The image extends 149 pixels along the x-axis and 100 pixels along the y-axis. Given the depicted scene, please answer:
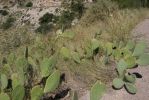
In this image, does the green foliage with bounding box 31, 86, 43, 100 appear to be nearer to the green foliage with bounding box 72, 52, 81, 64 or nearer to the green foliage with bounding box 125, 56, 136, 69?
the green foliage with bounding box 72, 52, 81, 64

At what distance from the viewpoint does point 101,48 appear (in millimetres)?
6145

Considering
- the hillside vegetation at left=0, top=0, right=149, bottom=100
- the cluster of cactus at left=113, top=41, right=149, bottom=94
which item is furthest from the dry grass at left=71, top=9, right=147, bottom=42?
the cluster of cactus at left=113, top=41, right=149, bottom=94

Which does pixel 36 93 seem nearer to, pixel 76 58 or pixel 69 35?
pixel 76 58

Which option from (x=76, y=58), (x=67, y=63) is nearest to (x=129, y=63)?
(x=76, y=58)

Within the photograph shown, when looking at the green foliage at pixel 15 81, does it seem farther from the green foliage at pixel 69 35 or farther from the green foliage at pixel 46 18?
the green foliage at pixel 46 18

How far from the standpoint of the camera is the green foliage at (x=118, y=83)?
5070 mm

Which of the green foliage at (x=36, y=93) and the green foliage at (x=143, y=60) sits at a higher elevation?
the green foliage at (x=36, y=93)

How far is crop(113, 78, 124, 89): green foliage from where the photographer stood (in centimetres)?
507

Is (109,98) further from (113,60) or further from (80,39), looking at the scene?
(80,39)

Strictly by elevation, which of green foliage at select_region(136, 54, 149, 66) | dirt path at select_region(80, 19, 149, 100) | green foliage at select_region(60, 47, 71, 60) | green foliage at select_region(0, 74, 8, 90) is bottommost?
dirt path at select_region(80, 19, 149, 100)

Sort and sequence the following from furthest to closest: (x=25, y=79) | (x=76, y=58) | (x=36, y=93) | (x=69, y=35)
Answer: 1. (x=69, y=35)
2. (x=76, y=58)
3. (x=25, y=79)
4. (x=36, y=93)

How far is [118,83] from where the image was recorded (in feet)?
16.7

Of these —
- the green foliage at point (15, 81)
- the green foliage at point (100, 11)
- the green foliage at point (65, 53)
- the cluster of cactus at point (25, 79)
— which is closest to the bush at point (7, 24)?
the green foliage at point (100, 11)

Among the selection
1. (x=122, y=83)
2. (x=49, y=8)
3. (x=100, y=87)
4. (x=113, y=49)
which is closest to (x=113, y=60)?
(x=113, y=49)
